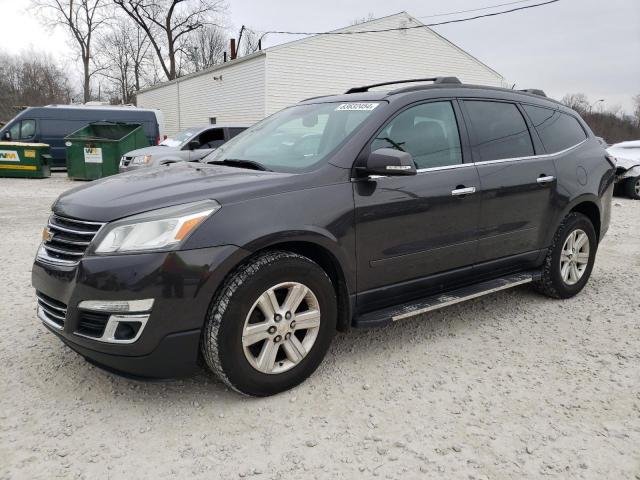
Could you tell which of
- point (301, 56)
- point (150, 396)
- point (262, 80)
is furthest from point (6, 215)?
point (301, 56)

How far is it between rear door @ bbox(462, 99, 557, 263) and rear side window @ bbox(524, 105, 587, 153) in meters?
0.14

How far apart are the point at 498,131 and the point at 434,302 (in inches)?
57.6

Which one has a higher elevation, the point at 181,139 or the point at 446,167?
the point at 181,139

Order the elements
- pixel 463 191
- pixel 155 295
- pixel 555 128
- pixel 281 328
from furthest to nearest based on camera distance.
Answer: pixel 555 128, pixel 463 191, pixel 281 328, pixel 155 295

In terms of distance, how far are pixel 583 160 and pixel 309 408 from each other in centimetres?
331

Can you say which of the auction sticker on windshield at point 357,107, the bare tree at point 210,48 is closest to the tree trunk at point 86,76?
the bare tree at point 210,48

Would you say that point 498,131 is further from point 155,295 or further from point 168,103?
point 168,103

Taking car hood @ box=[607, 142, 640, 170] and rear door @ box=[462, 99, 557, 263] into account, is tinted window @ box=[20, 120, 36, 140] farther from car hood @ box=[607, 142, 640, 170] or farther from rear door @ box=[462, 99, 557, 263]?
car hood @ box=[607, 142, 640, 170]

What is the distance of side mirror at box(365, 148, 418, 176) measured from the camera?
2.79 meters

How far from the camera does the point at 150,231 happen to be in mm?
2373

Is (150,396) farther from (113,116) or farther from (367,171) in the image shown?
(113,116)

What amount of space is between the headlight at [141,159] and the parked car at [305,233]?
7.83 meters

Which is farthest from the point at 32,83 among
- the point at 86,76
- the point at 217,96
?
the point at 217,96

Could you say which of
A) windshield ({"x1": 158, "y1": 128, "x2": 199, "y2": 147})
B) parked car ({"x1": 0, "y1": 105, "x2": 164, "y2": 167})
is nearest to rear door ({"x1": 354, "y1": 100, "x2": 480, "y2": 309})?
windshield ({"x1": 158, "y1": 128, "x2": 199, "y2": 147})
